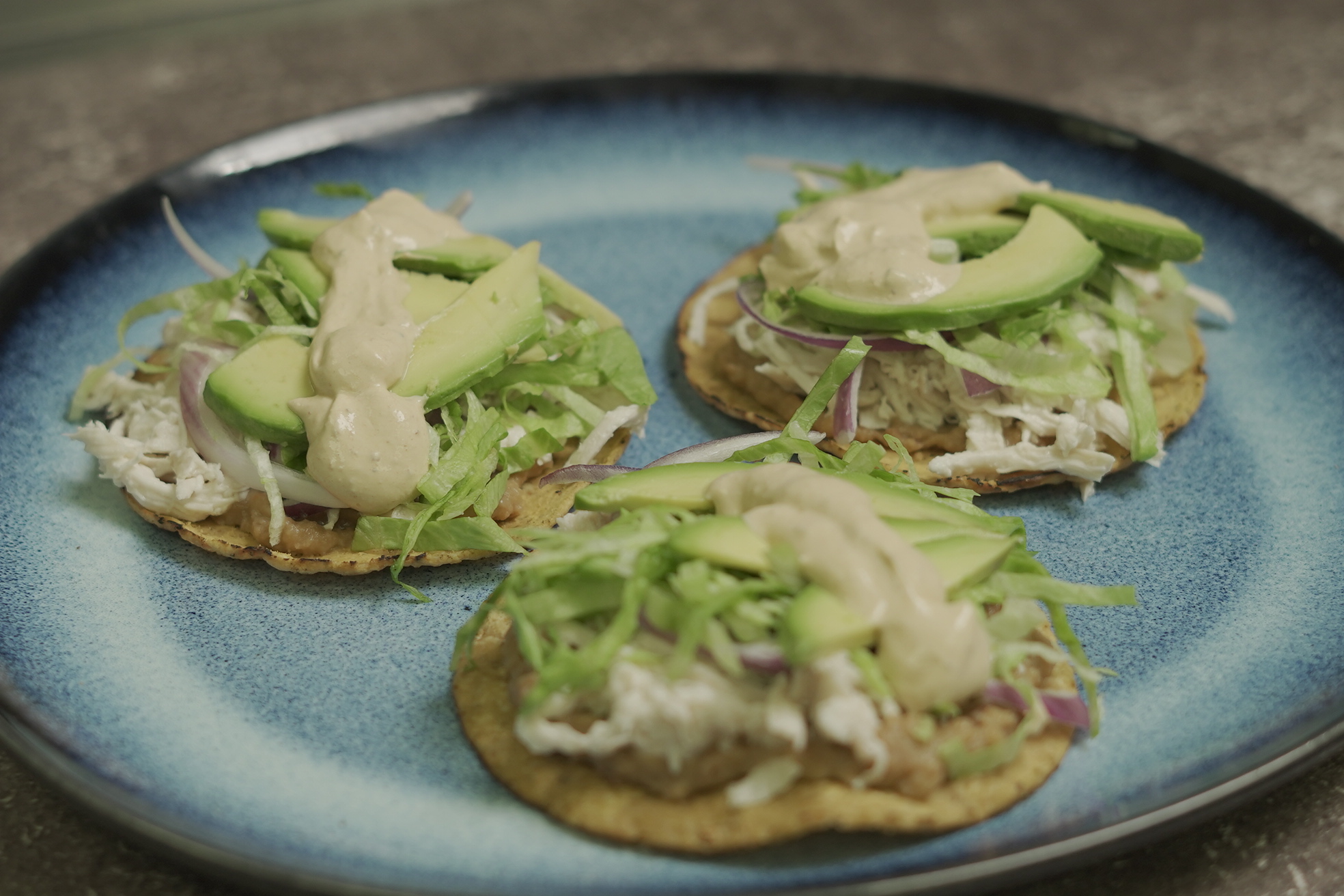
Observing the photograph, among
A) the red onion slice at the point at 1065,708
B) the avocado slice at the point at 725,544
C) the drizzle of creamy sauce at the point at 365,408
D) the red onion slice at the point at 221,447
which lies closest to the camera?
the avocado slice at the point at 725,544

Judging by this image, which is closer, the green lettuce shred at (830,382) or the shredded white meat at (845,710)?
the shredded white meat at (845,710)

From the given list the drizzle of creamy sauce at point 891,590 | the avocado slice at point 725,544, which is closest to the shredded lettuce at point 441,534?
the avocado slice at point 725,544

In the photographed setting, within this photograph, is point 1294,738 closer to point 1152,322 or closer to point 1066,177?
point 1152,322

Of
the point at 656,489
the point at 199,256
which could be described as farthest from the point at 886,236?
the point at 199,256

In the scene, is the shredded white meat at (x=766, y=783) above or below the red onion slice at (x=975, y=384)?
below

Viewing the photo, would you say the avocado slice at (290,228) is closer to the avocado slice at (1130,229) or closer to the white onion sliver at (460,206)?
the white onion sliver at (460,206)

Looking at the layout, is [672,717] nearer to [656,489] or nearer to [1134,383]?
[656,489]

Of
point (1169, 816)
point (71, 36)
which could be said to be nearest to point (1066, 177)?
point (1169, 816)

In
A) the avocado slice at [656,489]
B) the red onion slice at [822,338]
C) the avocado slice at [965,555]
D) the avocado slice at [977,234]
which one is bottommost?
the red onion slice at [822,338]
